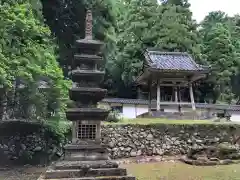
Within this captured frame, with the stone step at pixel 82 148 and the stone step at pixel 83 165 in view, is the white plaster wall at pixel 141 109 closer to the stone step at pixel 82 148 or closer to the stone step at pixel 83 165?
the stone step at pixel 82 148

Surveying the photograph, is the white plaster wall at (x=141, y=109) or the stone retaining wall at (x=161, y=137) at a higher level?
the white plaster wall at (x=141, y=109)

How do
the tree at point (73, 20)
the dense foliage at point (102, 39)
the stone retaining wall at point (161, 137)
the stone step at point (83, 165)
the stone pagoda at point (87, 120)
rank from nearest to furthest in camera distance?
the stone step at point (83, 165)
the stone pagoda at point (87, 120)
the dense foliage at point (102, 39)
the stone retaining wall at point (161, 137)
the tree at point (73, 20)

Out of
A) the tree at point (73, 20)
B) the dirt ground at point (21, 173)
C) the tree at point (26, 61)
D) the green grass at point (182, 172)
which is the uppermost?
the tree at point (73, 20)

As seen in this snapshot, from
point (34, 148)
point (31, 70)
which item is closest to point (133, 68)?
point (34, 148)

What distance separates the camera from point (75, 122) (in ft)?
38.1

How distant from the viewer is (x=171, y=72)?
2464 cm

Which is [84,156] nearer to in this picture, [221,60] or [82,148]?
[82,148]

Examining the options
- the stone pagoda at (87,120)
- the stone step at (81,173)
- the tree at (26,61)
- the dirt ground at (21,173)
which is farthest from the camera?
the dirt ground at (21,173)

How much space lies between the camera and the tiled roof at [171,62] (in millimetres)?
24630

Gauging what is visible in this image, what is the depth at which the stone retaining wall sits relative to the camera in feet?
61.8

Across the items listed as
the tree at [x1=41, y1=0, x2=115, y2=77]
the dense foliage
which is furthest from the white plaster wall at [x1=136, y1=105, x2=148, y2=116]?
the tree at [x1=41, y1=0, x2=115, y2=77]

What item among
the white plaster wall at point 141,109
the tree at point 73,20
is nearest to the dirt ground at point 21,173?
the tree at point 73,20

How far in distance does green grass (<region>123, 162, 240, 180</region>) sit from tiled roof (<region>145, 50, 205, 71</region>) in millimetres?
9412

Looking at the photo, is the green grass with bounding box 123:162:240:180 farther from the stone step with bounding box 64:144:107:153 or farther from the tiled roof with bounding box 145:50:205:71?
the tiled roof with bounding box 145:50:205:71
